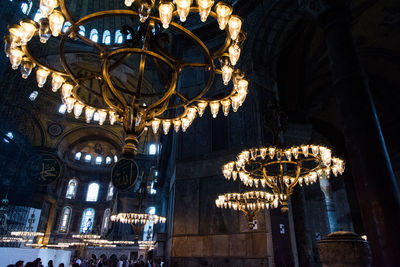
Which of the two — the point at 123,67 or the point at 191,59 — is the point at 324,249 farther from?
the point at 123,67

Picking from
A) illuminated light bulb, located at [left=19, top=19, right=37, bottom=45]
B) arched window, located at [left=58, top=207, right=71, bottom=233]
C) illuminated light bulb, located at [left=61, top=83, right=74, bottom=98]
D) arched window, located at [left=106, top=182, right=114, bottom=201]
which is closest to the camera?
illuminated light bulb, located at [left=19, top=19, right=37, bottom=45]

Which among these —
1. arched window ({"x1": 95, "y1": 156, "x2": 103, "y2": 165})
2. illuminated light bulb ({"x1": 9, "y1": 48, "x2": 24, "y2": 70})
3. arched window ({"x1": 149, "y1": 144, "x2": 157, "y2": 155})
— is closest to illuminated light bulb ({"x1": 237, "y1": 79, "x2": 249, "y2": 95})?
illuminated light bulb ({"x1": 9, "y1": 48, "x2": 24, "y2": 70})

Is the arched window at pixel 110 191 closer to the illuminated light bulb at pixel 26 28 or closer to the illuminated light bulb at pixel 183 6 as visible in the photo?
the illuminated light bulb at pixel 26 28

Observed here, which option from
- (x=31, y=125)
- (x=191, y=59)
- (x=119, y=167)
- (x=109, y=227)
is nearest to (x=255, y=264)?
(x=191, y=59)

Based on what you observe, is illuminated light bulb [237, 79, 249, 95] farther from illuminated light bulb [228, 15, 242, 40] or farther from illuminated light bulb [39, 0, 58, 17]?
illuminated light bulb [39, 0, 58, 17]

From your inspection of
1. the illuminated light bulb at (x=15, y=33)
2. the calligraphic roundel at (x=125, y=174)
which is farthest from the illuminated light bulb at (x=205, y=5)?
the calligraphic roundel at (x=125, y=174)

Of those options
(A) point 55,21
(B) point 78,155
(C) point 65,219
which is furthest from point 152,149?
→ (A) point 55,21

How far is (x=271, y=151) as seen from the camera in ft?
18.5

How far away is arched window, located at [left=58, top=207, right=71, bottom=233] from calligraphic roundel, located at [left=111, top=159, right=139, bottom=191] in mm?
15145

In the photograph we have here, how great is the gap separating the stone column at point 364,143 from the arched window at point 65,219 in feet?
92.3

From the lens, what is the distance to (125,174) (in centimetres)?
1423

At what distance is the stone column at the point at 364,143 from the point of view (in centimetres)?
271

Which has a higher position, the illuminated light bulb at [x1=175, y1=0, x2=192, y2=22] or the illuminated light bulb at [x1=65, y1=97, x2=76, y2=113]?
the illuminated light bulb at [x1=175, y1=0, x2=192, y2=22]

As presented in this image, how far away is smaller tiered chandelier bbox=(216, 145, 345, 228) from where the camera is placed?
5.66 metres
